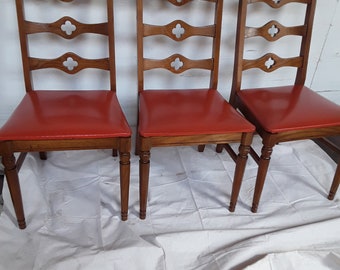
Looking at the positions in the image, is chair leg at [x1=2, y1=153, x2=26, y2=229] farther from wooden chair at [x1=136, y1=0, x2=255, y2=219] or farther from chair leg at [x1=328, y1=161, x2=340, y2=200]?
chair leg at [x1=328, y1=161, x2=340, y2=200]

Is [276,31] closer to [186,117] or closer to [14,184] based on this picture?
[186,117]

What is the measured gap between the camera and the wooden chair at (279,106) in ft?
4.66

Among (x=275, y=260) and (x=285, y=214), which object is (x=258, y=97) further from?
(x=275, y=260)

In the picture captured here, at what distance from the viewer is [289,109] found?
1504 millimetres

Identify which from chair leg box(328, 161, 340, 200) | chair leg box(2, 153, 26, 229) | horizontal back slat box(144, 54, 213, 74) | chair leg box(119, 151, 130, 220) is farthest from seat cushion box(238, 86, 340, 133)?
chair leg box(2, 153, 26, 229)

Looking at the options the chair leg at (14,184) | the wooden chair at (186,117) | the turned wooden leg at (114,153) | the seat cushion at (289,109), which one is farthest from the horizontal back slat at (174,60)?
the chair leg at (14,184)

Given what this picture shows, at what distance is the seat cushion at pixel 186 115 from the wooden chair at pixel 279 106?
0.35 feet

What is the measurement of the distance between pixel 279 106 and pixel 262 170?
289 mm

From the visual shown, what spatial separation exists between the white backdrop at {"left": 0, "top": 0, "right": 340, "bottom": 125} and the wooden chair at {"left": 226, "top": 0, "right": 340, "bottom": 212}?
28cm

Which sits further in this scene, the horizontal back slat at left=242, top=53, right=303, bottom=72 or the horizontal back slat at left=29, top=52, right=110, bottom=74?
the horizontal back slat at left=242, top=53, right=303, bottom=72

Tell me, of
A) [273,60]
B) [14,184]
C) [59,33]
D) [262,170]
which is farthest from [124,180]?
[273,60]

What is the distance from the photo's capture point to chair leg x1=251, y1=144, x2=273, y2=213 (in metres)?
1.43

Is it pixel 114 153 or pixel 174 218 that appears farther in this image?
pixel 114 153

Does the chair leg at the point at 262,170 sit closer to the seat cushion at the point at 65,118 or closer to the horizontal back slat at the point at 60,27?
the seat cushion at the point at 65,118
